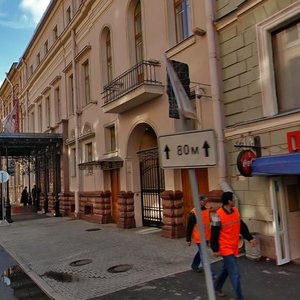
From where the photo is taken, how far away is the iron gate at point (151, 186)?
45.4ft

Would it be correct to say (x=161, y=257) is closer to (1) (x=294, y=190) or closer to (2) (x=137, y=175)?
(1) (x=294, y=190)

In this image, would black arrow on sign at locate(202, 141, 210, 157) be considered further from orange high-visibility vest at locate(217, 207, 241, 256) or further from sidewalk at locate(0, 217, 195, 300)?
sidewalk at locate(0, 217, 195, 300)

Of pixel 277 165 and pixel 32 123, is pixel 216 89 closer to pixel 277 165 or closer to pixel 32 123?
pixel 277 165

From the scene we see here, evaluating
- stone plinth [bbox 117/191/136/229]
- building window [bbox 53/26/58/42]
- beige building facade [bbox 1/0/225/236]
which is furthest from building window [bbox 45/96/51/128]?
stone plinth [bbox 117/191/136/229]

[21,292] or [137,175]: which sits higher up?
[137,175]

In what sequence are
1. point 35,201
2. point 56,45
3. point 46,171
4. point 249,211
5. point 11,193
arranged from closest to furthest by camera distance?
point 249,211 < point 56,45 < point 46,171 < point 35,201 < point 11,193

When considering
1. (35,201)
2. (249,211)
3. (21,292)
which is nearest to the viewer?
(21,292)

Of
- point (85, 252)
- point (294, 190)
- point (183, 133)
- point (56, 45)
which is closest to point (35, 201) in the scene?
point (56, 45)

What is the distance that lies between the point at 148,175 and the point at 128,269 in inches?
252

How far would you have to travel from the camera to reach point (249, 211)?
8.85 m

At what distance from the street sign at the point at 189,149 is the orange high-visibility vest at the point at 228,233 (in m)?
1.99

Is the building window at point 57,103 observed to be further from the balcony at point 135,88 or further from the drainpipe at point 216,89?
the drainpipe at point 216,89

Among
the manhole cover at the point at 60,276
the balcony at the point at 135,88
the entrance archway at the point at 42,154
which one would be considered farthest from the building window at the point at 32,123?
the manhole cover at the point at 60,276

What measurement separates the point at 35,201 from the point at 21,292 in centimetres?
2127
